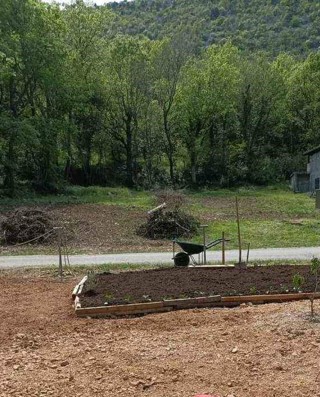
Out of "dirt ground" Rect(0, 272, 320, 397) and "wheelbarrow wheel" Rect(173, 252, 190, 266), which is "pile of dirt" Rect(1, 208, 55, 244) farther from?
"dirt ground" Rect(0, 272, 320, 397)

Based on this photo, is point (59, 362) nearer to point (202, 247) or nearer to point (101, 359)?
point (101, 359)

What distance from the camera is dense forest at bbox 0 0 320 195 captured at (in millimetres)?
29438

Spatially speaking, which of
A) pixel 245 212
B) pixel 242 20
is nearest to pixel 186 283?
pixel 245 212

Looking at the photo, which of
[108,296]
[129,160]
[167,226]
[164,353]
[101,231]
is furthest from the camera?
[129,160]

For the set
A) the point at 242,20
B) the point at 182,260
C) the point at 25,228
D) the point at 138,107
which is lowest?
the point at 182,260

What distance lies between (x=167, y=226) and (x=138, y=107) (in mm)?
23003

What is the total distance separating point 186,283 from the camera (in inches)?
365

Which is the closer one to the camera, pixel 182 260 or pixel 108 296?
pixel 108 296

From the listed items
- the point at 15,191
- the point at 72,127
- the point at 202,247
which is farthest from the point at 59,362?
the point at 72,127

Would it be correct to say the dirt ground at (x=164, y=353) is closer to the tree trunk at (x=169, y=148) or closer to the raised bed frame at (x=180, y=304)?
the raised bed frame at (x=180, y=304)

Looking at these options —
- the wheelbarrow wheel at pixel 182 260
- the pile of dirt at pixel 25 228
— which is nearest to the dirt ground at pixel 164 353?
the wheelbarrow wheel at pixel 182 260

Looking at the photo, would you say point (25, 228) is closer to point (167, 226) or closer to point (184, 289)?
point (167, 226)

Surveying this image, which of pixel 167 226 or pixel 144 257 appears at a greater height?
pixel 167 226

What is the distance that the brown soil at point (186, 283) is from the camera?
28.0 feet
